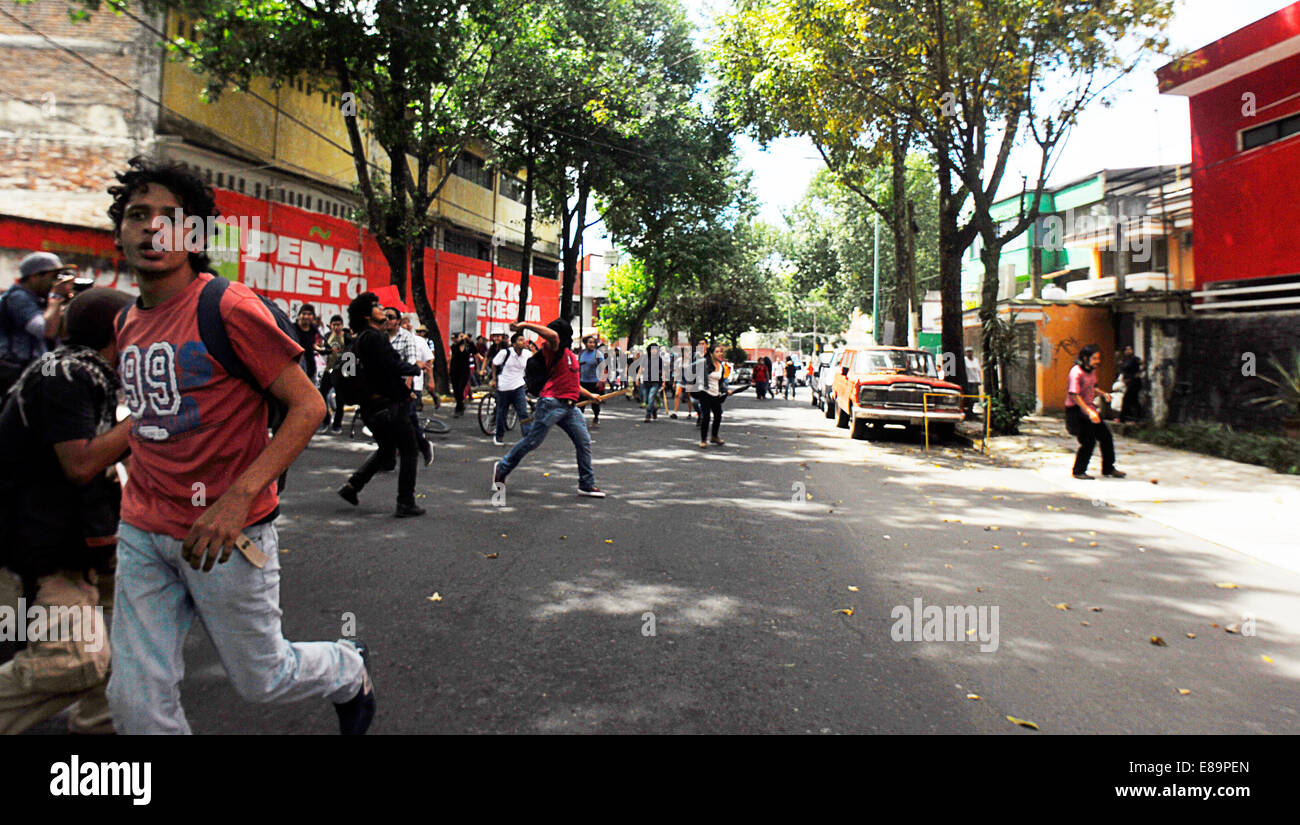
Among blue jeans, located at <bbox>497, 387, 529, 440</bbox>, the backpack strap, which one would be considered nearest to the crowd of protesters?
the backpack strap

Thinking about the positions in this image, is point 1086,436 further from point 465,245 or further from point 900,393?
point 465,245

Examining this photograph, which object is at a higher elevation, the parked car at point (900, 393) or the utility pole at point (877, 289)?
the utility pole at point (877, 289)

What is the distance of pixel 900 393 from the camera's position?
1683 centimetres

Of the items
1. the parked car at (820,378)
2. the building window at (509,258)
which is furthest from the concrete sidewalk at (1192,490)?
the building window at (509,258)

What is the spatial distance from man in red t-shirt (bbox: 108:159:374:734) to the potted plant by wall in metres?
16.0

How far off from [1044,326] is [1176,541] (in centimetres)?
1721

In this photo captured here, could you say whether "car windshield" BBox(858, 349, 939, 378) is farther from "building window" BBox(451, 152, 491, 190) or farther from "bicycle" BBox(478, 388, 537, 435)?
"building window" BBox(451, 152, 491, 190)

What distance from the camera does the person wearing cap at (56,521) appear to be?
2.78 metres

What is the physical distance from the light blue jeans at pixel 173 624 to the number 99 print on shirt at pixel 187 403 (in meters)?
0.10

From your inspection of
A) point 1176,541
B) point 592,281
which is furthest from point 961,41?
point 592,281

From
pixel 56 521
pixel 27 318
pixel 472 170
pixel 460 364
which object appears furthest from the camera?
pixel 472 170

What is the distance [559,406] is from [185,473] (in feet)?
21.4

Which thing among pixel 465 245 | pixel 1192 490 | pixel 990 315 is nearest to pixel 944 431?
pixel 990 315

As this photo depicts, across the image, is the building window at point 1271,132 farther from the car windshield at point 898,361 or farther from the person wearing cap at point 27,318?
the person wearing cap at point 27,318
